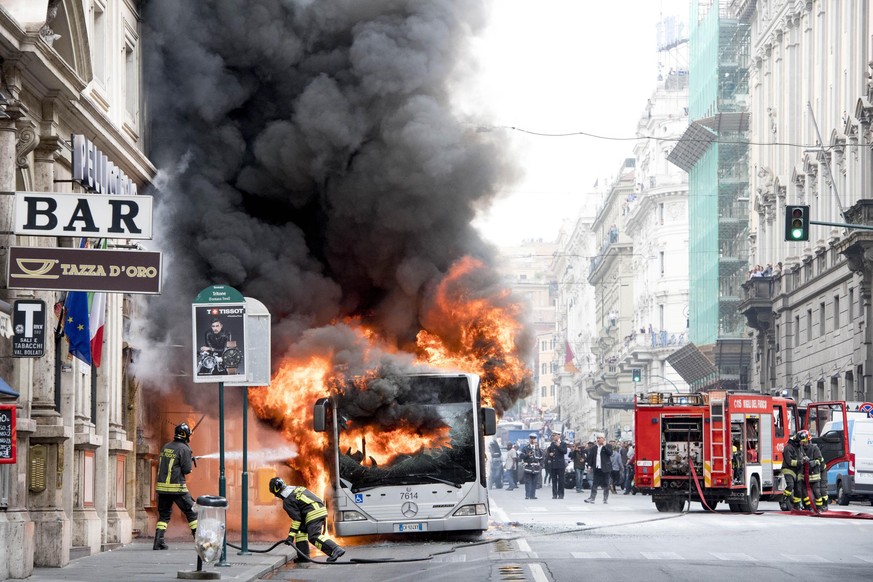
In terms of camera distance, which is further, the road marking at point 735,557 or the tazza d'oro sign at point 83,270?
the road marking at point 735,557

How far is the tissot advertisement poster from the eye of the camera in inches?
683

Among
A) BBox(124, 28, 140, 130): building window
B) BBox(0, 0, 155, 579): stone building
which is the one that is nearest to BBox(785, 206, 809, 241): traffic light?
BBox(0, 0, 155, 579): stone building

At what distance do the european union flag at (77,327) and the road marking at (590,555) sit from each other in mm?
6323

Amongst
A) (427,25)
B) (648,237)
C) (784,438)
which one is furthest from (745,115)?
(427,25)

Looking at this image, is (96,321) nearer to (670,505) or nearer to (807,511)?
(670,505)

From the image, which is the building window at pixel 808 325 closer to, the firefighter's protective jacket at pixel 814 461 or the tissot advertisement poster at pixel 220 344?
the firefighter's protective jacket at pixel 814 461

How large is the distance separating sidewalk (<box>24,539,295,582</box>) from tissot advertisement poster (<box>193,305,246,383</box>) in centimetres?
222

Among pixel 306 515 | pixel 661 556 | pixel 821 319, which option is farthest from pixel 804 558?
pixel 821 319

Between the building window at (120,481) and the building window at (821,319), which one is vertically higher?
the building window at (821,319)

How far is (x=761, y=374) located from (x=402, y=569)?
4311cm

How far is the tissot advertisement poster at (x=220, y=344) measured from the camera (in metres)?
17.4

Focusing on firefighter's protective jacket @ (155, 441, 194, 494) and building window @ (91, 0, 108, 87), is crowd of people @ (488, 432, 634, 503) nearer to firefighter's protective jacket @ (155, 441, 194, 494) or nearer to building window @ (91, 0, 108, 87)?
firefighter's protective jacket @ (155, 441, 194, 494)

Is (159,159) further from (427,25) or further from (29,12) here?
(29,12)

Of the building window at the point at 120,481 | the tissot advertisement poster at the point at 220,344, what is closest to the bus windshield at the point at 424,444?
the tissot advertisement poster at the point at 220,344
